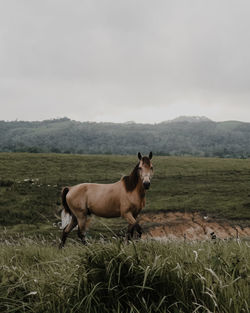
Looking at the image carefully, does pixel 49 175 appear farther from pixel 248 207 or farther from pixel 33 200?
pixel 248 207

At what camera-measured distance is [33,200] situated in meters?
32.6

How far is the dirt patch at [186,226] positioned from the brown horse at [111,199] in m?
8.74

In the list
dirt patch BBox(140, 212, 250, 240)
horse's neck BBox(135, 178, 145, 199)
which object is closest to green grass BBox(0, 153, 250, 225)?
dirt patch BBox(140, 212, 250, 240)

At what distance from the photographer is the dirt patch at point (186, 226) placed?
22778 mm

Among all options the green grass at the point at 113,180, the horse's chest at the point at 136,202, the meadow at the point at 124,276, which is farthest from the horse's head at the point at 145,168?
the green grass at the point at 113,180

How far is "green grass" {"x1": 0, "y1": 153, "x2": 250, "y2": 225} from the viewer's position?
30125 mm

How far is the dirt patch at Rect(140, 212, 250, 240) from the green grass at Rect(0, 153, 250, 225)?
1.71 metres

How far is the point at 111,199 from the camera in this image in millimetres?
12711

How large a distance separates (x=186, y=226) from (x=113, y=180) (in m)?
21.2

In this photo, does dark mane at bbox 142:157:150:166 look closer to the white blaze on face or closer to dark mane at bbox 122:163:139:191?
the white blaze on face

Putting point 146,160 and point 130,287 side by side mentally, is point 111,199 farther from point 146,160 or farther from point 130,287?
A: point 130,287

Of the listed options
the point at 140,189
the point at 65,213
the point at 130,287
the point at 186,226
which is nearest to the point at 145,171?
the point at 140,189

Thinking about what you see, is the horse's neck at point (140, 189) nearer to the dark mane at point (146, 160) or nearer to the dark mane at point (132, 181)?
the dark mane at point (132, 181)

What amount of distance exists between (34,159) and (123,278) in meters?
57.8
